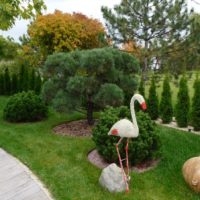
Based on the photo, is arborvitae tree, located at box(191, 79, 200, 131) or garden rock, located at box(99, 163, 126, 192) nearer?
garden rock, located at box(99, 163, 126, 192)

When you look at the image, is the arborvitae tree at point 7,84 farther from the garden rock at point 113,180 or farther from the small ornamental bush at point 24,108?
the garden rock at point 113,180

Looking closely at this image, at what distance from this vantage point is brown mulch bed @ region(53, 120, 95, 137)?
8.08 meters

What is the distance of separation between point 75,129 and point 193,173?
392 centimetres

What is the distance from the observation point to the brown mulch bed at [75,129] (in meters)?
8.08

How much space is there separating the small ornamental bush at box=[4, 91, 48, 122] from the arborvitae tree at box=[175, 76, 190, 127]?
139 inches

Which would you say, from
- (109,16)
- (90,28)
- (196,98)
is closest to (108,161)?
(196,98)

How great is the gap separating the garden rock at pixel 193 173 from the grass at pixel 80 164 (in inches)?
5.0

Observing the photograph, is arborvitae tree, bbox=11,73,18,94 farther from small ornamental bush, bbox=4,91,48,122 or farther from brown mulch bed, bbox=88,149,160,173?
brown mulch bed, bbox=88,149,160,173

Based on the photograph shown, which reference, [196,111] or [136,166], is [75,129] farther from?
[196,111]

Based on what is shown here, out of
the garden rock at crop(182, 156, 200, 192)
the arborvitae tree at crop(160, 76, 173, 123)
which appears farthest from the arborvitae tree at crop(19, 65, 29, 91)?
the garden rock at crop(182, 156, 200, 192)

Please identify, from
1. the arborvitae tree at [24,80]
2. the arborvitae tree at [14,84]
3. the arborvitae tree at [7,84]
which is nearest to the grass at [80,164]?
the arborvitae tree at [24,80]

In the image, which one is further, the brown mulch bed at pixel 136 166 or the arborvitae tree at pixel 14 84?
the arborvitae tree at pixel 14 84

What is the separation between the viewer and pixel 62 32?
1739 centimetres

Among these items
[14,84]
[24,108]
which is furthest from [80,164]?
[14,84]
